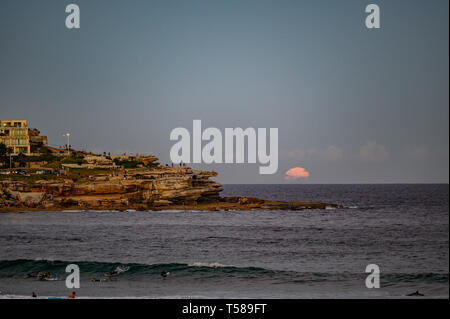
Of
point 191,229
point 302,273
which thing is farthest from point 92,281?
point 191,229

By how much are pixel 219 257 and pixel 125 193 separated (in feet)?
83.7

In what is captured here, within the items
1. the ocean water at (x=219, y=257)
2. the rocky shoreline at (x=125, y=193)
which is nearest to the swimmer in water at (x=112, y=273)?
the ocean water at (x=219, y=257)

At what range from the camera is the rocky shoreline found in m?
36.8

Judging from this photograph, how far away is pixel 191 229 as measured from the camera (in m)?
30.0

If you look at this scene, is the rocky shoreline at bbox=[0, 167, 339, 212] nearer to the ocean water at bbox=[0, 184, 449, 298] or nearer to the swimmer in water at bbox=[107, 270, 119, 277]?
the ocean water at bbox=[0, 184, 449, 298]

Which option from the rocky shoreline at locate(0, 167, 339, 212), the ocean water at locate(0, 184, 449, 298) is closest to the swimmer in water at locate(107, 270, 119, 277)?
the ocean water at locate(0, 184, 449, 298)

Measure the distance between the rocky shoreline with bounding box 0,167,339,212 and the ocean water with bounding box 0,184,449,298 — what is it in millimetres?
3473

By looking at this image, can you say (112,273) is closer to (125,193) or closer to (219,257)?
(219,257)

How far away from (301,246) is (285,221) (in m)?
12.6

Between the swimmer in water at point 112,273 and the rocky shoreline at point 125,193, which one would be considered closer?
the swimmer in water at point 112,273

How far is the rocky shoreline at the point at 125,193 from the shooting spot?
36.8 meters

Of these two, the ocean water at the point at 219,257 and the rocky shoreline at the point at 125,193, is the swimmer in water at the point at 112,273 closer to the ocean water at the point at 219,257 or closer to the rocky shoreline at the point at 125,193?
the ocean water at the point at 219,257

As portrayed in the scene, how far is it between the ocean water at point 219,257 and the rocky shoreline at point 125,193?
3.47 m

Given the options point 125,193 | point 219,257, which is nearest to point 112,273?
point 219,257
